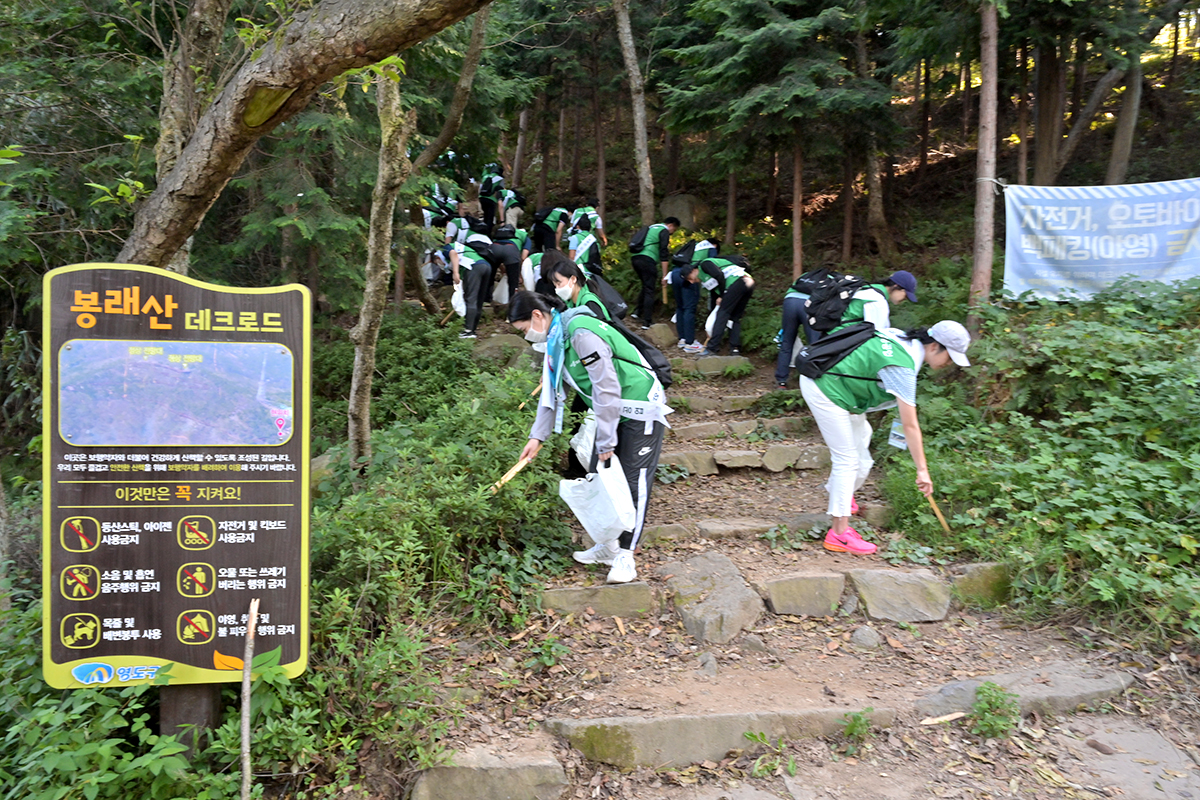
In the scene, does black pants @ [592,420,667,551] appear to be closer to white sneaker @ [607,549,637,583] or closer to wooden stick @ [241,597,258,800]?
white sneaker @ [607,549,637,583]

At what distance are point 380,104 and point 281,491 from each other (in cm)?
308

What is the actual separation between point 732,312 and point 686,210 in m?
6.50

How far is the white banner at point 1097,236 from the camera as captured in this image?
734 centimetres

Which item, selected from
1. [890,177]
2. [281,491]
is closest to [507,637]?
[281,491]

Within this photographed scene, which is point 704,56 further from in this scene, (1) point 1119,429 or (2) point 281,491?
(2) point 281,491

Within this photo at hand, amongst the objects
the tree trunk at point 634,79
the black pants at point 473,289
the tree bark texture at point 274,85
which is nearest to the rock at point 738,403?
the black pants at point 473,289

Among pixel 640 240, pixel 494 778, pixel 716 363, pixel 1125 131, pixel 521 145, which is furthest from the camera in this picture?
pixel 521 145

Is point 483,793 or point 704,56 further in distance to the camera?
point 704,56

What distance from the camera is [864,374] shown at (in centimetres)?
534

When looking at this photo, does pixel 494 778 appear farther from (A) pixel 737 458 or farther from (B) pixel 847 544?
(A) pixel 737 458

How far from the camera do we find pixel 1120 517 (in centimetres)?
521

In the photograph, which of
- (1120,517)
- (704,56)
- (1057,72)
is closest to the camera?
(1120,517)

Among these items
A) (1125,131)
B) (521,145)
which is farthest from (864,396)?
(521,145)

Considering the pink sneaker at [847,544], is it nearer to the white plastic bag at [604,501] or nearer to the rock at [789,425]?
the white plastic bag at [604,501]
